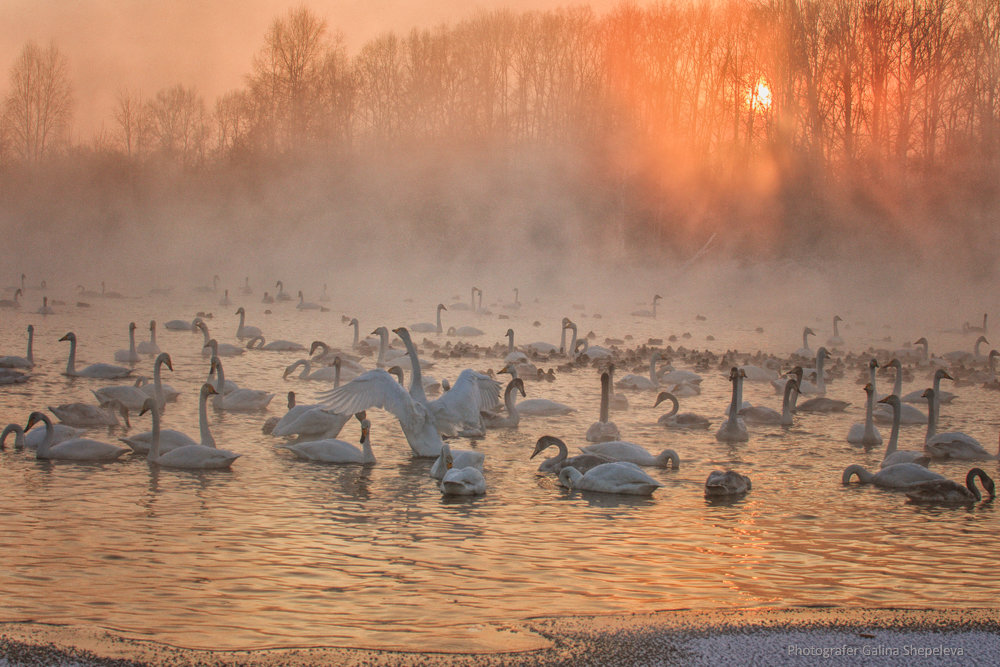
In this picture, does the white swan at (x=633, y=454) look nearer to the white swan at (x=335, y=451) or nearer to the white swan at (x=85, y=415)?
the white swan at (x=335, y=451)

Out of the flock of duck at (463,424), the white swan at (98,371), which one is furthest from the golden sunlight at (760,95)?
the white swan at (98,371)

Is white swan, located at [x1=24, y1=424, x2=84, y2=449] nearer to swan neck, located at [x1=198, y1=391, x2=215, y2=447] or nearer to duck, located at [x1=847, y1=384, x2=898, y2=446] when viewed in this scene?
swan neck, located at [x1=198, y1=391, x2=215, y2=447]

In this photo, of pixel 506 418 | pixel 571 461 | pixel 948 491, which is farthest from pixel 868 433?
pixel 506 418

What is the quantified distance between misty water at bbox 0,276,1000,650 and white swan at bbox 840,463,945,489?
15cm

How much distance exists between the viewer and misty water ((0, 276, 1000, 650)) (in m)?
5.35

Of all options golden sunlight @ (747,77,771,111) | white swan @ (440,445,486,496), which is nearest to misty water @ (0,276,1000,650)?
white swan @ (440,445,486,496)

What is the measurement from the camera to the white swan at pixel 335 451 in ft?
29.9

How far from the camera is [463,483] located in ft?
26.0

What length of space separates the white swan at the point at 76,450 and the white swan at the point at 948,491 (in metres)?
6.93

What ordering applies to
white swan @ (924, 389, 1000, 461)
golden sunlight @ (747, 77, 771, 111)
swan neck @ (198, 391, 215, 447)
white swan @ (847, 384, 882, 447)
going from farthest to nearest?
1. golden sunlight @ (747, 77, 771, 111)
2. white swan @ (847, 384, 882, 447)
3. white swan @ (924, 389, 1000, 461)
4. swan neck @ (198, 391, 215, 447)

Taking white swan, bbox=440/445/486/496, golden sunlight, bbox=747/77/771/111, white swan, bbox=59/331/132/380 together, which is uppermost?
golden sunlight, bbox=747/77/771/111

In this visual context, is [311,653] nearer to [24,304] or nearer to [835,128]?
[24,304]

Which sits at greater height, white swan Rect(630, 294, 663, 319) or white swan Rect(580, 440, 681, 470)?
white swan Rect(630, 294, 663, 319)

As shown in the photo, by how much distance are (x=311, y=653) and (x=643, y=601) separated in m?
1.95
